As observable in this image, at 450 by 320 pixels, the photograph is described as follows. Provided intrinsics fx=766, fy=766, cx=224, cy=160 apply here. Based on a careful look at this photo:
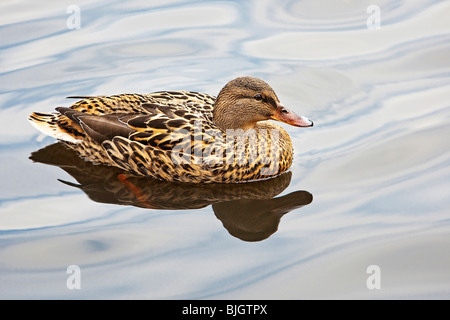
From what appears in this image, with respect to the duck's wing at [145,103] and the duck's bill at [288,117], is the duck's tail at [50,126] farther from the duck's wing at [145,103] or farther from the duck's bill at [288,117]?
the duck's bill at [288,117]

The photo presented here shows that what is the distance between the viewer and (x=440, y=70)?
10.5 m

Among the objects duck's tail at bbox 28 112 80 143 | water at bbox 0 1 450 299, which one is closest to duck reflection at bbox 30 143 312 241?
water at bbox 0 1 450 299

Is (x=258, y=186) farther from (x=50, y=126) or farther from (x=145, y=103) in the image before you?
(x=50, y=126)

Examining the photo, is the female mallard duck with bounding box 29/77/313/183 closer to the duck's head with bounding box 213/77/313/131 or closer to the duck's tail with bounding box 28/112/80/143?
the duck's head with bounding box 213/77/313/131

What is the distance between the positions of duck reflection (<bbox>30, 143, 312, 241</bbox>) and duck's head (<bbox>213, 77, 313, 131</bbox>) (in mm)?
656

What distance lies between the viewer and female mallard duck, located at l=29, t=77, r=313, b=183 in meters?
8.30

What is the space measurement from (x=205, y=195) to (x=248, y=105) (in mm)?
1138

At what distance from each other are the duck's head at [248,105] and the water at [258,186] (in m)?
0.59

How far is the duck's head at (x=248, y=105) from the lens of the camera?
8.41 meters

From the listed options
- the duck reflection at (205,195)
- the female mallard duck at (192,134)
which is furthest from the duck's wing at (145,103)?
the duck reflection at (205,195)

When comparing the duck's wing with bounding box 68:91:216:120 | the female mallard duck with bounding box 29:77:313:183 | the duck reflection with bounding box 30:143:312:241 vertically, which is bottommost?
the duck reflection with bounding box 30:143:312:241

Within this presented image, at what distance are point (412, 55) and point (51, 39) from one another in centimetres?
A: 521

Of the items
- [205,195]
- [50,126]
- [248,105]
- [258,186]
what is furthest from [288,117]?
[50,126]

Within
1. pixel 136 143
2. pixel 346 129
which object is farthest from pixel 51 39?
pixel 346 129
